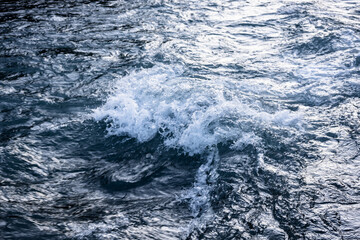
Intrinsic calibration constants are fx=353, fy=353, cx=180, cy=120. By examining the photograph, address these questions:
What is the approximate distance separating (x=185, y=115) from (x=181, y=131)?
316 millimetres

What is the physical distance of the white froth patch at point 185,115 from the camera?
4606 millimetres

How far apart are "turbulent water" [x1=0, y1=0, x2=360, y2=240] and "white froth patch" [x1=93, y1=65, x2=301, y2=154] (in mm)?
20

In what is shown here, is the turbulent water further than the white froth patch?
No

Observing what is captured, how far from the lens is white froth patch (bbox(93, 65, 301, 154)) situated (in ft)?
15.1

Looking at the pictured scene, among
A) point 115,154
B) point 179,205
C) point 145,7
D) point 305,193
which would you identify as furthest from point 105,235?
point 145,7

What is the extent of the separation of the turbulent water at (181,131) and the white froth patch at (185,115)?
0.02m

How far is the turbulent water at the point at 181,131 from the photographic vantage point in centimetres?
344

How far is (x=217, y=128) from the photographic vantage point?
185 inches

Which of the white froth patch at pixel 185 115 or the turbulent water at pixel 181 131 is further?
the white froth patch at pixel 185 115

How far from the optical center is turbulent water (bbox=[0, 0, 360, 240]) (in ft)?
11.3

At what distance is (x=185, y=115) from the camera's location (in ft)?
16.2

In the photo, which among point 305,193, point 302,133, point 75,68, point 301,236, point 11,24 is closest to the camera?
point 301,236

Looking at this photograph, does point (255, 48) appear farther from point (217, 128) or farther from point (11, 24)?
point (11, 24)

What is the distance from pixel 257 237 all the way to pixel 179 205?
872 mm
